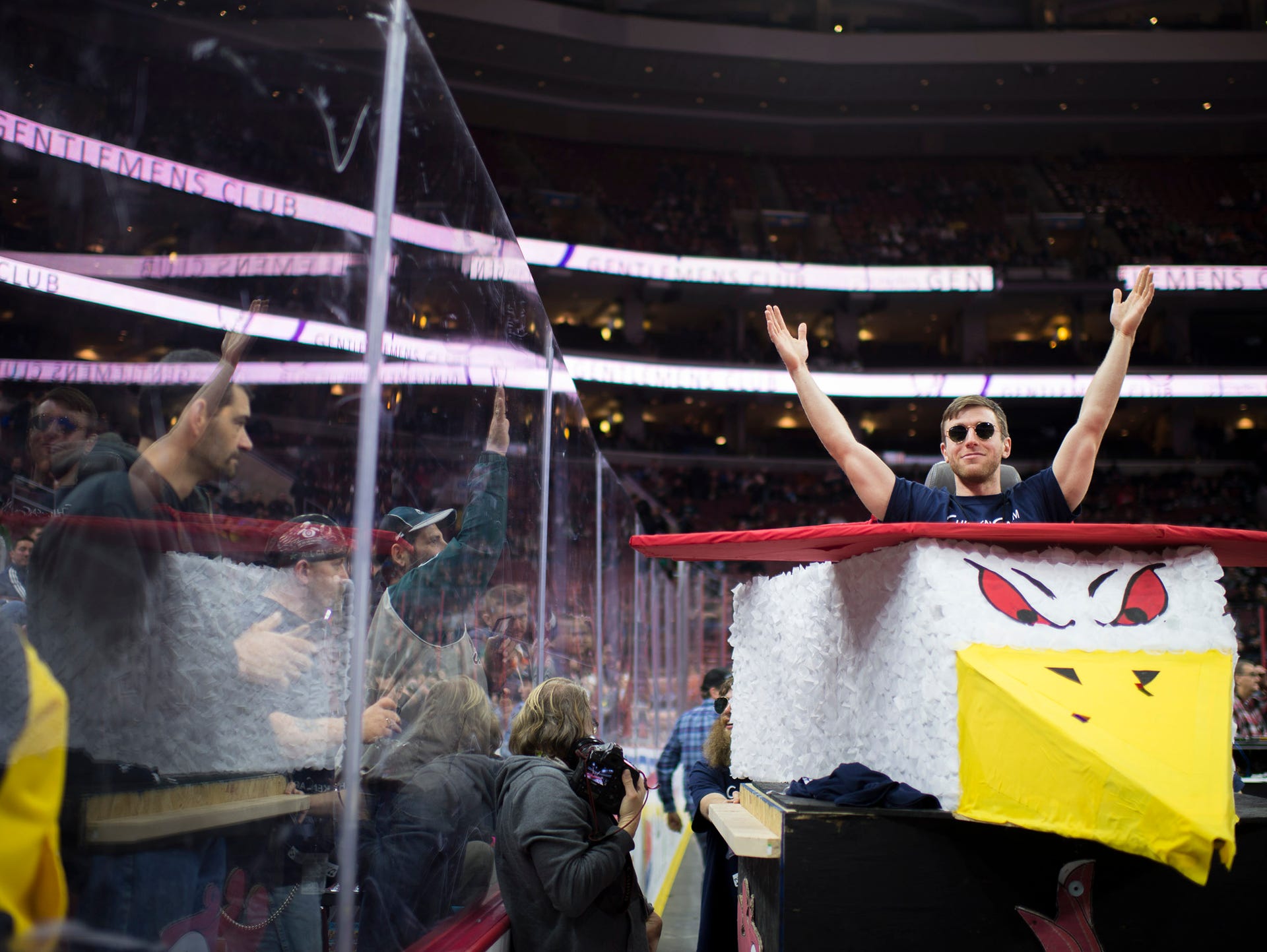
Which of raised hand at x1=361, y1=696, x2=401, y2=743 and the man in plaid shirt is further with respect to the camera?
the man in plaid shirt

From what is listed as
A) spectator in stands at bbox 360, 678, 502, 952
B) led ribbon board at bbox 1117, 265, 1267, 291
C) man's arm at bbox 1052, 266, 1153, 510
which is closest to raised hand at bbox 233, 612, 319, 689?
spectator in stands at bbox 360, 678, 502, 952

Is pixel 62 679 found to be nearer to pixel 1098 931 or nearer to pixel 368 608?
pixel 368 608

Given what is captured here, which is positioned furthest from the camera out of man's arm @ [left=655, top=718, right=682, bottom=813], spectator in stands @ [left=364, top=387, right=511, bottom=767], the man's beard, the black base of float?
man's arm @ [left=655, top=718, right=682, bottom=813]

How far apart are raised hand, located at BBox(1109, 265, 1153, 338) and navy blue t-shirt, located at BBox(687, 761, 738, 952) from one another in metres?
2.28

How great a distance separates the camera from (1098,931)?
6.53 feet

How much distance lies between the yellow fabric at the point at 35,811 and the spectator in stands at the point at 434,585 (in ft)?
2.01

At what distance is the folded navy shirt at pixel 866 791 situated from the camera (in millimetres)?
2045

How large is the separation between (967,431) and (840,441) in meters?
0.40

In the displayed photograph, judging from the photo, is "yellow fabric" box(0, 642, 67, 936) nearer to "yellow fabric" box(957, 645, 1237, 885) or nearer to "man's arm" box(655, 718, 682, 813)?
"yellow fabric" box(957, 645, 1237, 885)

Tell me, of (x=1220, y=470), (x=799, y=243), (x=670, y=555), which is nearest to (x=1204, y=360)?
(x=1220, y=470)

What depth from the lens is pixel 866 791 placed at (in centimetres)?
208

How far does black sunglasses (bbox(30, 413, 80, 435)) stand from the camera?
1.13m

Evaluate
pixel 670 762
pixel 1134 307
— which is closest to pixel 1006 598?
pixel 1134 307

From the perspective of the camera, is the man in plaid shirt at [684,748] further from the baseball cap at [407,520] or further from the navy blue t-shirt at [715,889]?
the baseball cap at [407,520]
